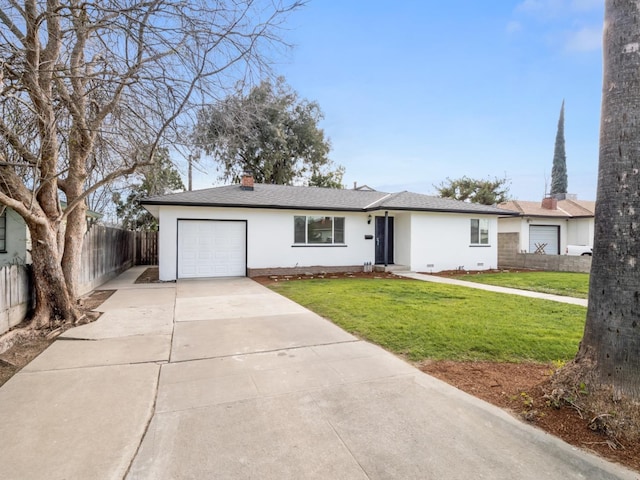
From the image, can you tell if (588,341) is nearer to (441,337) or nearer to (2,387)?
(441,337)

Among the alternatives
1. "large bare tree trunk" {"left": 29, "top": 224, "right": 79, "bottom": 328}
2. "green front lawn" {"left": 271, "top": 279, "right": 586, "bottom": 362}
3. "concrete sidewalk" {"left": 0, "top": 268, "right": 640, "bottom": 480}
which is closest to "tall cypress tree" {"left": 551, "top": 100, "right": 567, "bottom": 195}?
"green front lawn" {"left": 271, "top": 279, "right": 586, "bottom": 362}

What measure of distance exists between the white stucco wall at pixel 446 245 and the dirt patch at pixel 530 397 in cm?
1061

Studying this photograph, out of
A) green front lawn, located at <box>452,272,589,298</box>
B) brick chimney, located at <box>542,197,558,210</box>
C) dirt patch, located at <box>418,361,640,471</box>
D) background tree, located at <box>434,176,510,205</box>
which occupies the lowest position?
dirt patch, located at <box>418,361,640,471</box>

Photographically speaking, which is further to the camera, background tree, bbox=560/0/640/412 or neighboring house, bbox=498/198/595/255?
neighboring house, bbox=498/198/595/255

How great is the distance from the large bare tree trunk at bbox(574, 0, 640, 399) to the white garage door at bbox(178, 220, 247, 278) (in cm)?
1137

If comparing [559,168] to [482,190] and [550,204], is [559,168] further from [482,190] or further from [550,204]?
[550,204]

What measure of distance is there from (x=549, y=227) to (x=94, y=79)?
22779 mm

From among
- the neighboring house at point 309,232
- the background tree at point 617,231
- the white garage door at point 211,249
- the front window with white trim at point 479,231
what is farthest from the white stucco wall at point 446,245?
the background tree at point 617,231

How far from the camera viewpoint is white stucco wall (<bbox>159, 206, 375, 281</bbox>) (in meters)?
11.9

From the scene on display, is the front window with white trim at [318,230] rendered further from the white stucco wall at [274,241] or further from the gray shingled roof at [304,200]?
the gray shingled roof at [304,200]

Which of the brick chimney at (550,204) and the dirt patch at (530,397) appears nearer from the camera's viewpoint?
the dirt patch at (530,397)

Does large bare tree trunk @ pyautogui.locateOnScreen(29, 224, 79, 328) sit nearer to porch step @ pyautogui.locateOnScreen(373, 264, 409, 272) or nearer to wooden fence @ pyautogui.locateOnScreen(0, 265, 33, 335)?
wooden fence @ pyautogui.locateOnScreen(0, 265, 33, 335)

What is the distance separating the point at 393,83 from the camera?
33.9ft

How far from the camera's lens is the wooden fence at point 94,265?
5039 millimetres
